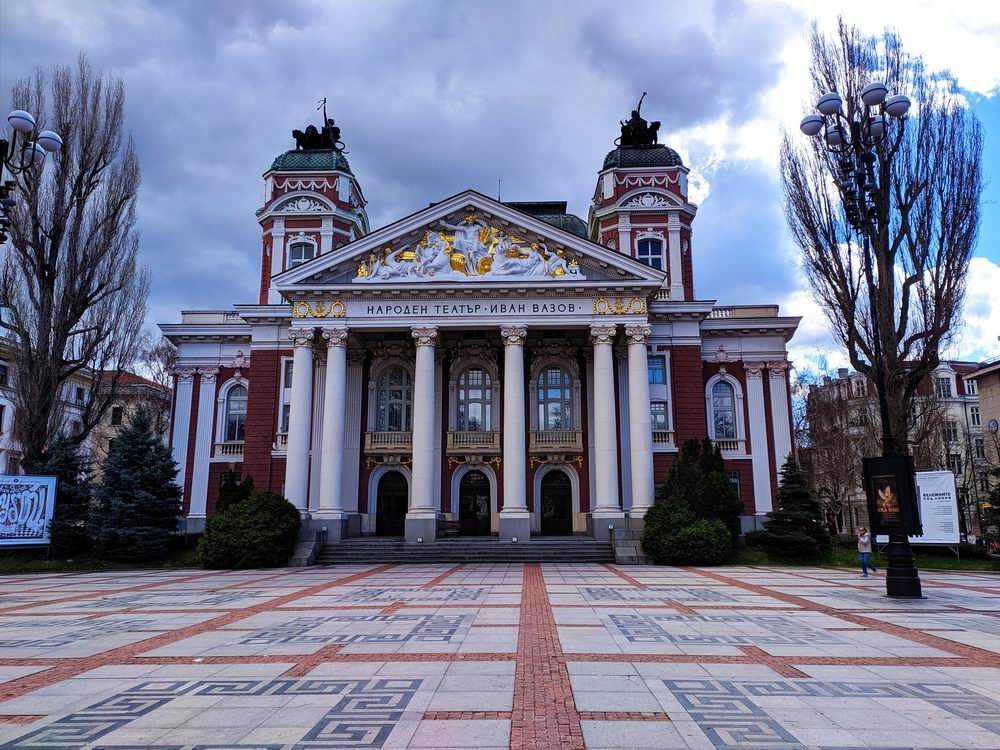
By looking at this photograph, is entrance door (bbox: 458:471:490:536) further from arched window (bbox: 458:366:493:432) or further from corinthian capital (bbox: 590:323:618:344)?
corinthian capital (bbox: 590:323:618:344)

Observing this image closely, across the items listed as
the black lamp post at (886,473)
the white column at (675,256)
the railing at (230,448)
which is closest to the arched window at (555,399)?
the white column at (675,256)

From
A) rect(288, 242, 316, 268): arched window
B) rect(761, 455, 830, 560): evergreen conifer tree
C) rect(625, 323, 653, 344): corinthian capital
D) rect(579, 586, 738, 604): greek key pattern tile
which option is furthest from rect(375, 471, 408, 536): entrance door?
rect(579, 586, 738, 604): greek key pattern tile

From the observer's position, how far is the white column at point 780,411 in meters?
32.8

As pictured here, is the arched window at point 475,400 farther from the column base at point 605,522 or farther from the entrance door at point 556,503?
the column base at point 605,522

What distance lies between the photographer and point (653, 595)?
15.4 metres

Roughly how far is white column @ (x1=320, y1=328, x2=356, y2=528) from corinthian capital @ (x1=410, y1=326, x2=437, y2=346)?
3.07m

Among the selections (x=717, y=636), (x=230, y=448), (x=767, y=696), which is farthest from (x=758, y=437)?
(x=767, y=696)

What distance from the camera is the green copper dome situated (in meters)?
37.7

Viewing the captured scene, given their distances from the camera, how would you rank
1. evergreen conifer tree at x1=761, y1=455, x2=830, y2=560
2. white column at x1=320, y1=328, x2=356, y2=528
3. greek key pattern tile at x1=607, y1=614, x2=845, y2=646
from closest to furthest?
greek key pattern tile at x1=607, y1=614, x2=845, y2=646, evergreen conifer tree at x1=761, y1=455, x2=830, y2=560, white column at x1=320, y1=328, x2=356, y2=528

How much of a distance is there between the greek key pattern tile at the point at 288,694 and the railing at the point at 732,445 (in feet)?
92.7

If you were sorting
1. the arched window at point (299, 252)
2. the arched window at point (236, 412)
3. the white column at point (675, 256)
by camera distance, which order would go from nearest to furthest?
the arched window at point (236, 412), the white column at point (675, 256), the arched window at point (299, 252)

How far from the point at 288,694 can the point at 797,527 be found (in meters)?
22.2

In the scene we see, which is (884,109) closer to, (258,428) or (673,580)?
(673,580)

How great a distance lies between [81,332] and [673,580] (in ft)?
88.5
